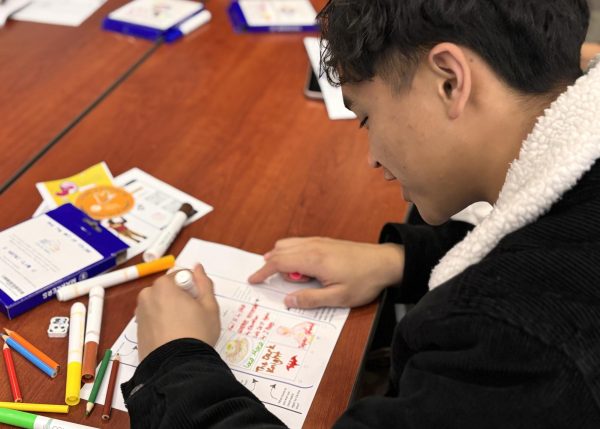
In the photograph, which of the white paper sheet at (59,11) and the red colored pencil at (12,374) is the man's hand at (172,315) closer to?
the red colored pencil at (12,374)

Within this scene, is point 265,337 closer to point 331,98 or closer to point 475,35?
point 475,35

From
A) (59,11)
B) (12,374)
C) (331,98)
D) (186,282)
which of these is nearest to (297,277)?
(186,282)

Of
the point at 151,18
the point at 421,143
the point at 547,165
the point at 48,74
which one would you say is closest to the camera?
the point at 547,165

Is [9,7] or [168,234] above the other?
[9,7]

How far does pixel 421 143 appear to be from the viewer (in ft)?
2.63

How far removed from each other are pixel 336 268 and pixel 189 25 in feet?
3.15

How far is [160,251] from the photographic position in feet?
3.38

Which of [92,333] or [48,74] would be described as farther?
[48,74]

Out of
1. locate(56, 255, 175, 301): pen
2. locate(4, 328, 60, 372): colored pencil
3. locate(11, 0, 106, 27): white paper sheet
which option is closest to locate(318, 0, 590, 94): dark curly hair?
locate(56, 255, 175, 301): pen

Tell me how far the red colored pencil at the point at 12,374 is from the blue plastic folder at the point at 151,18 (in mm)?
992

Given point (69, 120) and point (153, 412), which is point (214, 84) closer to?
point (69, 120)

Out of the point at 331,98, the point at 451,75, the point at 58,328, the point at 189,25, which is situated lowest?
the point at 331,98

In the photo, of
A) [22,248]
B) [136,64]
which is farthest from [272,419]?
[136,64]

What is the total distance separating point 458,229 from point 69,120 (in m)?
0.76
